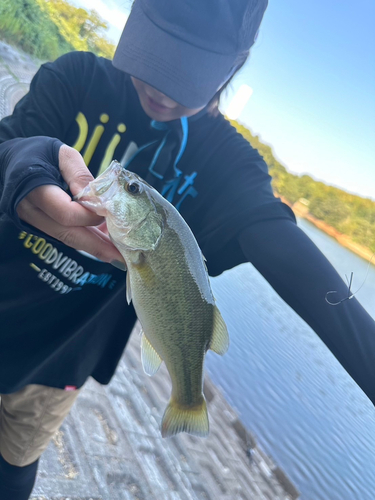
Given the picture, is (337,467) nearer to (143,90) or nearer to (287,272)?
(287,272)

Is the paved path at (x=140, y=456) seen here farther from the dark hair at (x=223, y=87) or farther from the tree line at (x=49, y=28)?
the tree line at (x=49, y=28)

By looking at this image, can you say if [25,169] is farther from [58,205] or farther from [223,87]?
[223,87]

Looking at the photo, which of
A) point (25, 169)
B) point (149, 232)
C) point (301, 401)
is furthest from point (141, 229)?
point (301, 401)

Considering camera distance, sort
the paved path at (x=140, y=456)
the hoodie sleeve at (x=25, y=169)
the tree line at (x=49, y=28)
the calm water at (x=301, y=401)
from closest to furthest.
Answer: the hoodie sleeve at (x=25, y=169) < the paved path at (x=140, y=456) < the calm water at (x=301, y=401) < the tree line at (x=49, y=28)

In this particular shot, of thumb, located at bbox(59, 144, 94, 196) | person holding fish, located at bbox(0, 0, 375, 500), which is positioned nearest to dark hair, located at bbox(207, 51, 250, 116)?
person holding fish, located at bbox(0, 0, 375, 500)

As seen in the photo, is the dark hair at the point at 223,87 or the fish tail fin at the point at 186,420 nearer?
the fish tail fin at the point at 186,420

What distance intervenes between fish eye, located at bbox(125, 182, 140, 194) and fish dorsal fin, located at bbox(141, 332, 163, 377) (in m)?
0.60

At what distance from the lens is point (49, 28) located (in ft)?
65.8

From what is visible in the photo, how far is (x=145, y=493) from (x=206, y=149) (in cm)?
281

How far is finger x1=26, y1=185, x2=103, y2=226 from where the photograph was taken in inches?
44.3

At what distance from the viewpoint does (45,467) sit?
2441mm

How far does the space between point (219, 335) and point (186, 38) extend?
1.41 meters

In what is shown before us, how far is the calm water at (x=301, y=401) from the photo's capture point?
5372 mm

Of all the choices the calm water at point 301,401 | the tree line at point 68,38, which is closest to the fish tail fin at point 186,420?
the calm water at point 301,401
